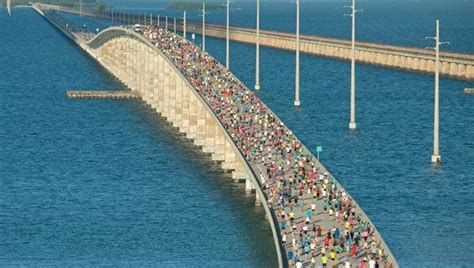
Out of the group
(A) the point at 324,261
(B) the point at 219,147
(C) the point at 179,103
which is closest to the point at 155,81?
(C) the point at 179,103

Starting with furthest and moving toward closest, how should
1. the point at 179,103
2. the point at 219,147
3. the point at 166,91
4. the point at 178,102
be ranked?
1. the point at 166,91
2. the point at 178,102
3. the point at 179,103
4. the point at 219,147

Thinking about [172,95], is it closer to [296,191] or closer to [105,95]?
[105,95]

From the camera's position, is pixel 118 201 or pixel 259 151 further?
pixel 259 151

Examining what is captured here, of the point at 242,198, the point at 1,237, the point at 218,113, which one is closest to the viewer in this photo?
the point at 1,237

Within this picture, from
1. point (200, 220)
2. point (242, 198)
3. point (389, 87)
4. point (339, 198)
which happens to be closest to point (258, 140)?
point (242, 198)

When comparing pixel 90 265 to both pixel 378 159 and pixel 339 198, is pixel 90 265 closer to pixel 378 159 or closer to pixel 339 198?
pixel 339 198

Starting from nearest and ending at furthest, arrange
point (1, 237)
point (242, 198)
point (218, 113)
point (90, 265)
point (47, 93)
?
1. point (90, 265)
2. point (1, 237)
3. point (242, 198)
4. point (218, 113)
5. point (47, 93)

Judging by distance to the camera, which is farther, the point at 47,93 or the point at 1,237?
the point at 47,93
